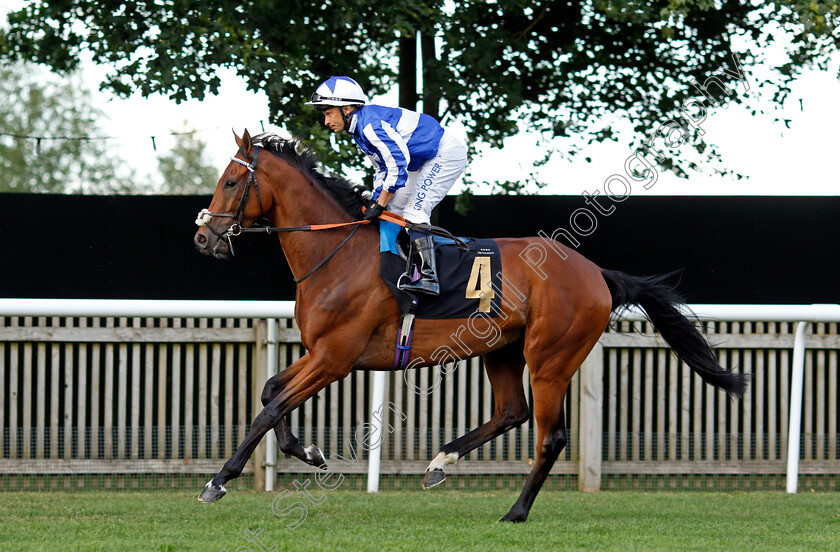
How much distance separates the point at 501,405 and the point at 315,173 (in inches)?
67.1

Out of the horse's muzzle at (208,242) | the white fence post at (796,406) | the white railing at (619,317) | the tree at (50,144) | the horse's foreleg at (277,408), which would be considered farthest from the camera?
the tree at (50,144)

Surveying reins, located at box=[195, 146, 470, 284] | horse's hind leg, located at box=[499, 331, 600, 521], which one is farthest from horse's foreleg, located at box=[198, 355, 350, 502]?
horse's hind leg, located at box=[499, 331, 600, 521]

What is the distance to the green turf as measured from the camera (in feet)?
13.6

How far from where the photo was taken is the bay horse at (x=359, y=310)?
4652mm

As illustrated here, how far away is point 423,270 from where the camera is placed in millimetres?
4715

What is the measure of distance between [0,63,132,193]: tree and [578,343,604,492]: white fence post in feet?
66.0

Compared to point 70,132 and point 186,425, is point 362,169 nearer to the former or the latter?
point 186,425

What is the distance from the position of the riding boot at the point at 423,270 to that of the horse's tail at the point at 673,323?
125 cm

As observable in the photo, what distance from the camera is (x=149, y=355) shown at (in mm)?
6152

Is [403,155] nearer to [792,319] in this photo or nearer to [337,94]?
[337,94]

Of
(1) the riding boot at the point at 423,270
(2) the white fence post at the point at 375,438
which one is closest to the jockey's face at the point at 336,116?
(1) the riding boot at the point at 423,270

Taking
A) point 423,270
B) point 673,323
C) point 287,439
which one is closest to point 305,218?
point 423,270

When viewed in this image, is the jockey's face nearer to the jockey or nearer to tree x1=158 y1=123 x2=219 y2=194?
the jockey

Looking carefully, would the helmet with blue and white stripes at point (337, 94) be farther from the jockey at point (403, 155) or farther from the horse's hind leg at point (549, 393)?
the horse's hind leg at point (549, 393)
